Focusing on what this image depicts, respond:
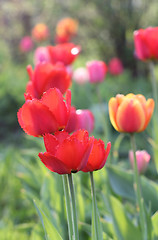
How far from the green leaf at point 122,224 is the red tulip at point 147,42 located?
74 centimetres

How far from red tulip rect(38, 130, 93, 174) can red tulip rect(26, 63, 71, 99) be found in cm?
39

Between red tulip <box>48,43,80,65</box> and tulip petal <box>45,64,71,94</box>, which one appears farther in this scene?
red tulip <box>48,43,80,65</box>

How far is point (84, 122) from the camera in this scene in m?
1.18

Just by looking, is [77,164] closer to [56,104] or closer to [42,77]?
[56,104]

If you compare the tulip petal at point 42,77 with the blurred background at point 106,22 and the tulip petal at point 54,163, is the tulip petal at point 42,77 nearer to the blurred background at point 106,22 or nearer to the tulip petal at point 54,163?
the tulip petal at point 54,163

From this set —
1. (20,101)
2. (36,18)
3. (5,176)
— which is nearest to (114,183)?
(5,176)

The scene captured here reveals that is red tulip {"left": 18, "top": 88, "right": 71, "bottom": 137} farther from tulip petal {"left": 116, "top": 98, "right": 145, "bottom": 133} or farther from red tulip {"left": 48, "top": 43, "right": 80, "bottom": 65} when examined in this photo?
red tulip {"left": 48, "top": 43, "right": 80, "bottom": 65}

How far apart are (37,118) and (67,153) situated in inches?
4.8

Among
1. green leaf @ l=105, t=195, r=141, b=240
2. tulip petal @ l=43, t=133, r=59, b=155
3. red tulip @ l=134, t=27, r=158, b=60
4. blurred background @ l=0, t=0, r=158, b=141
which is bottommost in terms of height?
green leaf @ l=105, t=195, r=141, b=240

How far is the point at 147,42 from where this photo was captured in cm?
151

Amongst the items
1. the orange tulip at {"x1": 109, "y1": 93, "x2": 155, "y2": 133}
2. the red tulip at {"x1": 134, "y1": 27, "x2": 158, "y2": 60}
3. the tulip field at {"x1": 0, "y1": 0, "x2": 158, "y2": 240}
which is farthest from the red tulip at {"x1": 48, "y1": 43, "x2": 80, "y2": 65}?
the orange tulip at {"x1": 109, "y1": 93, "x2": 155, "y2": 133}

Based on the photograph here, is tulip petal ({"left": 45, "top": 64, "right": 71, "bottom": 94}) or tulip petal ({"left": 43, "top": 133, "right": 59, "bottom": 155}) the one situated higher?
tulip petal ({"left": 45, "top": 64, "right": 71, "bottom": 94})

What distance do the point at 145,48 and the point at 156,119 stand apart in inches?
14.2

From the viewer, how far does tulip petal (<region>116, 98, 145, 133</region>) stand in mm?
908
